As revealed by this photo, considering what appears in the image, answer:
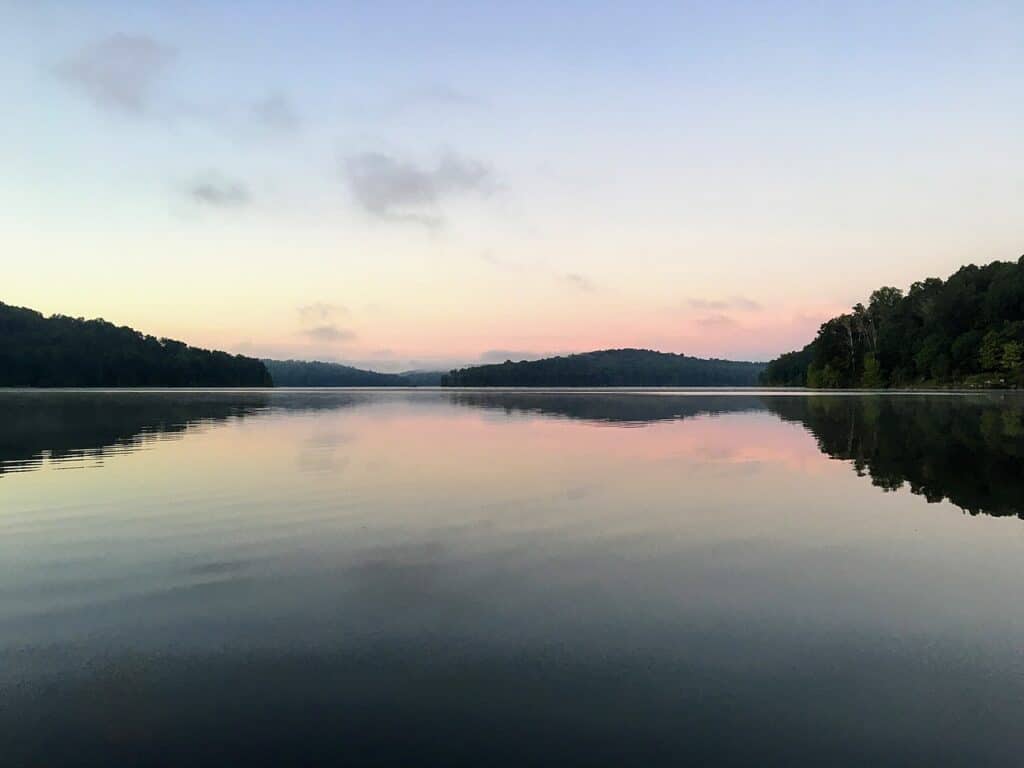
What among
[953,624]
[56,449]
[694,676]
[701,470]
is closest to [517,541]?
[694,676]

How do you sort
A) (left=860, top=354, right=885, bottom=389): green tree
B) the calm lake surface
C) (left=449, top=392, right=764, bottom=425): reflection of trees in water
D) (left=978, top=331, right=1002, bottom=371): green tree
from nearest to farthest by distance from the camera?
the calm lake surface
(left=449, top=392, right=764, bottom=425): reflection of trees in water
(left=978, top=331, right=1002, bottom=371): green tree
(left=860, top=354, right=885, bottom=389): green tree

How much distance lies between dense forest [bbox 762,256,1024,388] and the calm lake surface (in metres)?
124

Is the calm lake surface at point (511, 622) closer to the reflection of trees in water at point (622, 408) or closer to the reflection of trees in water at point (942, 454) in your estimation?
the reflection of trees in water at point (942, 454)

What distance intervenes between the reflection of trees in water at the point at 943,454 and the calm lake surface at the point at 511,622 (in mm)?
328

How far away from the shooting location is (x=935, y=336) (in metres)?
134

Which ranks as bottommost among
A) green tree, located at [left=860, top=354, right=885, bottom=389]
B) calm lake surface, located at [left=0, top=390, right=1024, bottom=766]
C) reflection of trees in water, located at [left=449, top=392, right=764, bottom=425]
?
calm lake surface, located at [left=0, top=390, right=1024, bottom=766]

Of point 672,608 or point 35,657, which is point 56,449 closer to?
point 35,657

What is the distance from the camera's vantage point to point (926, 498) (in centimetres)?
1623

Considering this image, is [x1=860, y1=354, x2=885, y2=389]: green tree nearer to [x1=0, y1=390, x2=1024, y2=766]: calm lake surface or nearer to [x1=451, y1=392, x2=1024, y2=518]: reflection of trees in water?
[x1=451, y1=392, x2=1024, y2=518]: reflection of trees in water

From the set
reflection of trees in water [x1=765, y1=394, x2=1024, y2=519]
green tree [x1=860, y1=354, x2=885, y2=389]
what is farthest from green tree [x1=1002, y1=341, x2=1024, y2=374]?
reflection of trees in water [x1=765, y1=394, x2=1024, y2=519]

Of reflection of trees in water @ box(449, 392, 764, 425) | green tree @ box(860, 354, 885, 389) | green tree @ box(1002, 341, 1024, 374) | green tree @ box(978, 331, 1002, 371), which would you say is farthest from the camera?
green tree @ box(860, 354, 885, 389)

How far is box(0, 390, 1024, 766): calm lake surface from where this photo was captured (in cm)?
543

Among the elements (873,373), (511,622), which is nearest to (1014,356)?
(873,373)

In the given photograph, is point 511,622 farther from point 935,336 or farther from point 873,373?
point 873,373
